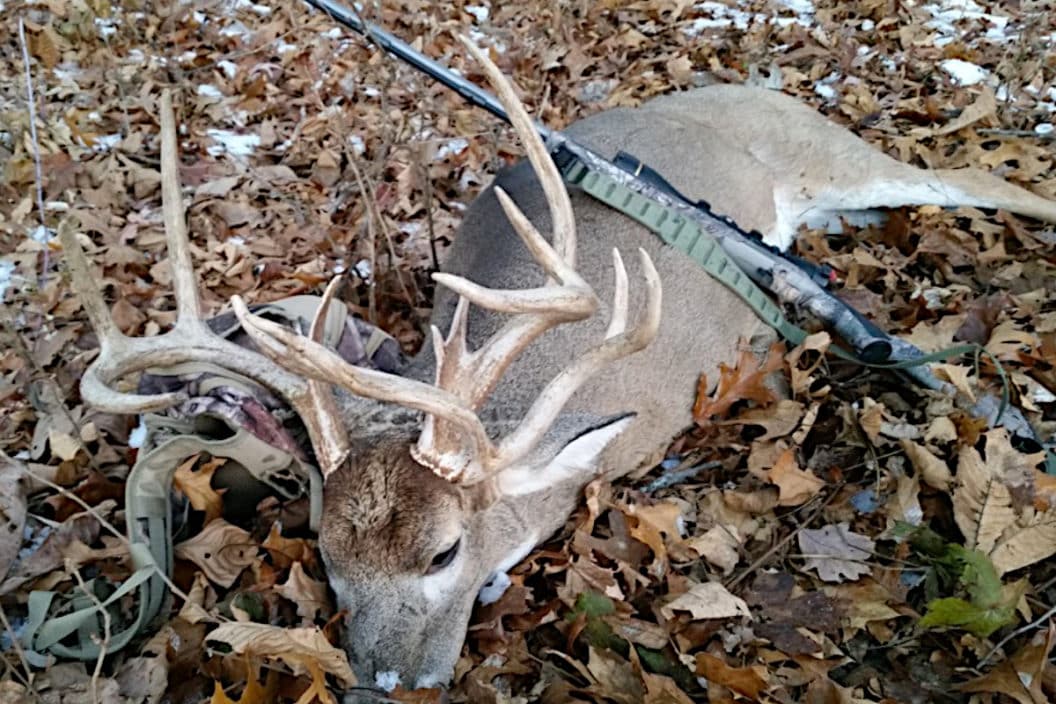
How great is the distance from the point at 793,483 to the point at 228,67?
208 inches

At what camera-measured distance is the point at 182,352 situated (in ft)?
9.48

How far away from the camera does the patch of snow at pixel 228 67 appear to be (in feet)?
21.5

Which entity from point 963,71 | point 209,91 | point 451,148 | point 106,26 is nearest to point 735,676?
point 451,148

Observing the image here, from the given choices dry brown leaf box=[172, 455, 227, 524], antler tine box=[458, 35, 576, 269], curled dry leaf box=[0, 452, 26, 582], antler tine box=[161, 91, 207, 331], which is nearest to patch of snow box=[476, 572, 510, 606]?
dry brown leaf box=[172, 455, 227, 524]

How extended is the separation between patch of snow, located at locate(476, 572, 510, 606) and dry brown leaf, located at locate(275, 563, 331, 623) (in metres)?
0.50

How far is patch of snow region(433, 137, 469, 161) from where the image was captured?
220 inches

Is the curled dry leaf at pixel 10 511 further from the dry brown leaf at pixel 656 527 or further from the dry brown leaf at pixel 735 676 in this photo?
the dry brown leaf at pixel 735 676

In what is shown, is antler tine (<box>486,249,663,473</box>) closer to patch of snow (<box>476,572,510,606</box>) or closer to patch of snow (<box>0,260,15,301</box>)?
patch of snow (<box>476,572,510,606</box>)

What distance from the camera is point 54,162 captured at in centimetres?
540

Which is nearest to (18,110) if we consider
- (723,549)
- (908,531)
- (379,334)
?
(379,334)

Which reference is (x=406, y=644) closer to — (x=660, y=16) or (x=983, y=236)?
(x=983, y=236)

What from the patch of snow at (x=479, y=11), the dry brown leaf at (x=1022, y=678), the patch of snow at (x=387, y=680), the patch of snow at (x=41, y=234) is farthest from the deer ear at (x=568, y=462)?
the patch of snow at (x=479, y=11)

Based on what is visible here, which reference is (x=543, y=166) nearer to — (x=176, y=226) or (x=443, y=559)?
(x=176, y=226)

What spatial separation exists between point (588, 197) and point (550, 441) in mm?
1394
